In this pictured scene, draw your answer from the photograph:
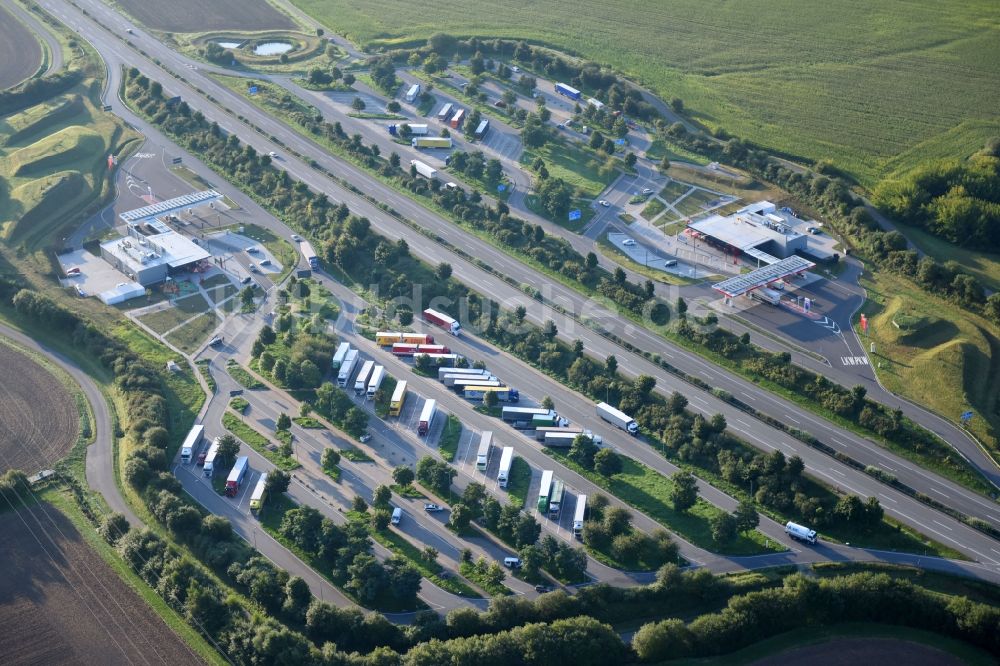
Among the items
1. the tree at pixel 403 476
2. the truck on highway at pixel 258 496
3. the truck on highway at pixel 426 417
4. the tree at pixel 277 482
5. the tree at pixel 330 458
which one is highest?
the truck on highway at pixel 426 417

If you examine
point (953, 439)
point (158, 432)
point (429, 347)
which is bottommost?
point (158, 432)

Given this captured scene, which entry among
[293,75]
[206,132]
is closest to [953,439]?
[206,132]

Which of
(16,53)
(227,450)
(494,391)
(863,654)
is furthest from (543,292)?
(16,53)

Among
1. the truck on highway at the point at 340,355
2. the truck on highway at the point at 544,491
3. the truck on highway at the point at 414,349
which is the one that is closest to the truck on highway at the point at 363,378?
the truck on highway at the point at 340,355

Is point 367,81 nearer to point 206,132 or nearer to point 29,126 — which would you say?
point 206,132

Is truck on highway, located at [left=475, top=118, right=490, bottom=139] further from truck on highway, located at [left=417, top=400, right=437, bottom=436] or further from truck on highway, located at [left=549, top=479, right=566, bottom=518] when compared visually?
truck on highway, located at [left=549, top=479, right=566, bottom=518]

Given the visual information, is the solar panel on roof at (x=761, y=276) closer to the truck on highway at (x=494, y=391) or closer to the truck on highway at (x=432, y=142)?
the truck on highway at (x=494, y=391)
